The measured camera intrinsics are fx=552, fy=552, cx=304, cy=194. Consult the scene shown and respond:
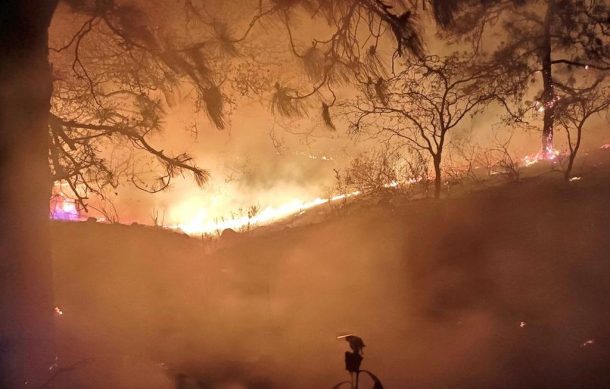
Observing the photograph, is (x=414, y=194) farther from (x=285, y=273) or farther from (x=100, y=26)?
(x=100, y=26)

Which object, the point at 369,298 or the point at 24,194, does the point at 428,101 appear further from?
the point at 24,194

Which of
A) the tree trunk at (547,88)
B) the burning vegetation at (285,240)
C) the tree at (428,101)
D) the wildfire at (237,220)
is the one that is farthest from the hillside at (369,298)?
the wildfire at (237,220)

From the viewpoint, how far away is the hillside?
16.5 ft

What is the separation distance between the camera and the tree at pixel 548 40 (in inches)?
529

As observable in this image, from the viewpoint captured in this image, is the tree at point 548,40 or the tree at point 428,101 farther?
the tree at point 548,40

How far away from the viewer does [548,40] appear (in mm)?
14391

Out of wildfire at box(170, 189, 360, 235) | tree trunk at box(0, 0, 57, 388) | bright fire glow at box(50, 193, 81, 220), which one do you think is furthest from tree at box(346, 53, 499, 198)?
tree trunk at box(0, 0, 57, 388)

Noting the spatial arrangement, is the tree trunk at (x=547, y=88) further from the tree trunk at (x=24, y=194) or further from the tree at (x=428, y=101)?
the tree trunk at (x=24, y=194)

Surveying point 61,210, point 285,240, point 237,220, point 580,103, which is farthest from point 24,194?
point 237,220

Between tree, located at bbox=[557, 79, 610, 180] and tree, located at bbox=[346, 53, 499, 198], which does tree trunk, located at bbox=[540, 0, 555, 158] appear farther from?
tree, located at bbox=[346, 53, 499, 198]

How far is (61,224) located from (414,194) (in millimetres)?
6808

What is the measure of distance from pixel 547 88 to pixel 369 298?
30.6ft

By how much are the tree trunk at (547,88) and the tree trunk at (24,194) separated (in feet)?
39.6

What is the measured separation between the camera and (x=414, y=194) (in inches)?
457
